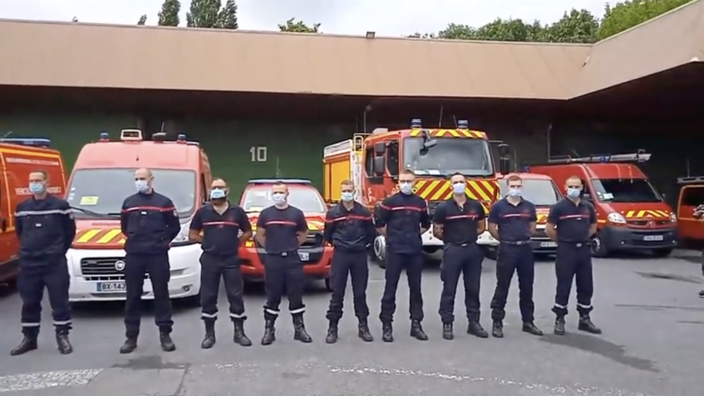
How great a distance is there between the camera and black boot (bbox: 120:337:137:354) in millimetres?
7895

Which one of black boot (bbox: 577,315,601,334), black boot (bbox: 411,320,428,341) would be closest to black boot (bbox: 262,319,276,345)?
black boot (bbox: 411,320,428,341)

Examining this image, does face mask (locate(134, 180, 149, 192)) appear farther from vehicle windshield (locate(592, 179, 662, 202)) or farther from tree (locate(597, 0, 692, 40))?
tree (locate(597, 0, 692, 40))

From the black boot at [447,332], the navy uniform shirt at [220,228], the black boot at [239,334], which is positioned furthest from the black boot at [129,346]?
the black boot at [447,332]

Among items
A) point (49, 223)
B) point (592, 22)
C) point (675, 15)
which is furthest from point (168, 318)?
point (592, 22)

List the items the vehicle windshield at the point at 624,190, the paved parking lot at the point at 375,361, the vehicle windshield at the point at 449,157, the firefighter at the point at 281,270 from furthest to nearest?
the vehicle windshield at the point at 624,190 < the vehicle windshield at the point at 449,157 < the firefighter at the point at 281,270 < the paved parking lot at the point at 375,361

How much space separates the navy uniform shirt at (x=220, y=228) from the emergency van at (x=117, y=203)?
56.1 inches

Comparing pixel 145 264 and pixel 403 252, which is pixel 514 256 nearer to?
pixel 403 252

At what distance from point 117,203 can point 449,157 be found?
6324 millimetres

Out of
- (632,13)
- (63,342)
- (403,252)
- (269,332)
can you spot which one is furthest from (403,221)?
(632,13)

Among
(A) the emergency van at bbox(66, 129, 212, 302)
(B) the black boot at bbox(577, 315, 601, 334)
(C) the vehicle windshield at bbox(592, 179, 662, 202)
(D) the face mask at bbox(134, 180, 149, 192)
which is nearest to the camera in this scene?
(D) the face mask at bbox(134, 180, 149, 192)

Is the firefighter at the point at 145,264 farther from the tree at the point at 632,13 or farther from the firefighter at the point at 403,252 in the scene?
the tree at the point at 632,13

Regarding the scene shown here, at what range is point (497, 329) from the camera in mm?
8758

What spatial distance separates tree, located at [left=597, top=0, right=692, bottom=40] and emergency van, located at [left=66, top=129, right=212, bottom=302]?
121 feet

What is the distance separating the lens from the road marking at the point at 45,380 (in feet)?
21.5
